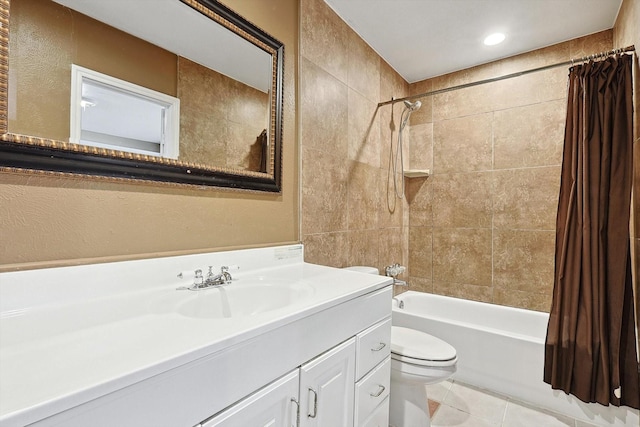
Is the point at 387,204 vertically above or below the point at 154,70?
below

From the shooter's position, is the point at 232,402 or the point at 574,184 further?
the point at 574,184

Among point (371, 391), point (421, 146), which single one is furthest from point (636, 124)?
point (371, 391)

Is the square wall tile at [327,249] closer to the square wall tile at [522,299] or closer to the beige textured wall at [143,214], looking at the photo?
the beige textured wall at [143,214]

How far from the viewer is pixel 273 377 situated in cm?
76

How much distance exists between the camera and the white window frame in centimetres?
91

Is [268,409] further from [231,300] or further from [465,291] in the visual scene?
[465,291]

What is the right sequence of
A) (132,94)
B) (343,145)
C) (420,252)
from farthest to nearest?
(420,252)
(343,145)
(132,94)

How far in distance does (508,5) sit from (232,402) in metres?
2.48

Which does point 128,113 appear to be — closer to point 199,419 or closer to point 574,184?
point 199,419

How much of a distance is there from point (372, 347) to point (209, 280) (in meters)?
0.67

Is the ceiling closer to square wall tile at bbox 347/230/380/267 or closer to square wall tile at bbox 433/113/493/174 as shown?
square wall tile at bbox 433/113/493/174

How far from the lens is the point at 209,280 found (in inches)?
43.5

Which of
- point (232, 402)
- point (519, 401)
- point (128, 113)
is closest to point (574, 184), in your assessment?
point (519, 401)

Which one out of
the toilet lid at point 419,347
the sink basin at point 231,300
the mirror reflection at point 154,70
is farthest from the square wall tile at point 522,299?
the mirror reflection at point 154,70
